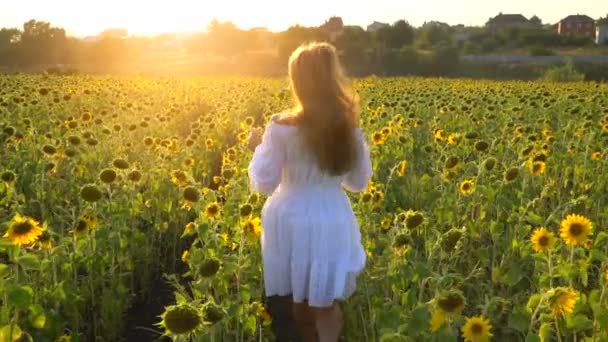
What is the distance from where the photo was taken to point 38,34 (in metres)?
50.2

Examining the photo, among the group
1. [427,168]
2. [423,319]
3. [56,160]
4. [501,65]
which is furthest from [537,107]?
[501,65]

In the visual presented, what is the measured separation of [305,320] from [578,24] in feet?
299

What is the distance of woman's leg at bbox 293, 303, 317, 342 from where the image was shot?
331 centimetres

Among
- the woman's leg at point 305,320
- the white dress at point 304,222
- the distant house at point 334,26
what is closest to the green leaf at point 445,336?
the white dress at point 304,222

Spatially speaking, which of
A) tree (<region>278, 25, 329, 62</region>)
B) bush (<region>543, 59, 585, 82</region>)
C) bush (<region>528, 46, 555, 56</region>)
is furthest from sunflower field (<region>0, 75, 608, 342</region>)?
bush (<region>528, 46, 555, 56</region>)

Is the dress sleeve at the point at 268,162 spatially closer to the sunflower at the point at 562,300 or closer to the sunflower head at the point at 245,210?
the sunflower head at the point at 245,210

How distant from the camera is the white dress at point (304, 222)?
10.4 ft

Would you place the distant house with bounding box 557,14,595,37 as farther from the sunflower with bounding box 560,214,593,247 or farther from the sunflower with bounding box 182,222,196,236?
the sunflower with bounding box 560,214,593,247

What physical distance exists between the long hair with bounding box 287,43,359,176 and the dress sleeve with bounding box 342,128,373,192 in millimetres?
87

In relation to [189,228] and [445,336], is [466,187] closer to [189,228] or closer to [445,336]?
[189,228]

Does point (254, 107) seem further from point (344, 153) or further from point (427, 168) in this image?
point (344, 153)

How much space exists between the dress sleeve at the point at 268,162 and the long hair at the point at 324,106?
4.7 inches

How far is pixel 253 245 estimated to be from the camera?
3.84 meters

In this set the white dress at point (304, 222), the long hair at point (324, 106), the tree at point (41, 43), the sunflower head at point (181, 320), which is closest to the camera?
the sunflower head at point (181, 320)
